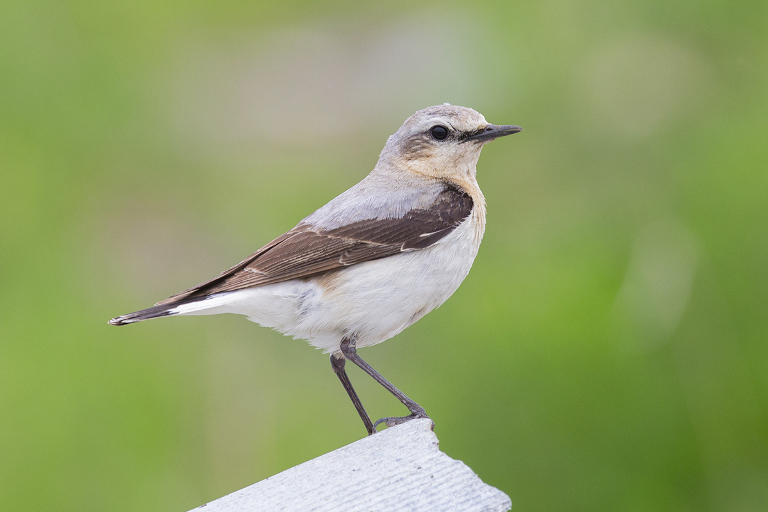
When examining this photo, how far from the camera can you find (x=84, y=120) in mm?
7395

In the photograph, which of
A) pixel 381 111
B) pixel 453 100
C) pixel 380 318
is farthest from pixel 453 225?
pixel 381 111

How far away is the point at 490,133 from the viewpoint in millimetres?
4195

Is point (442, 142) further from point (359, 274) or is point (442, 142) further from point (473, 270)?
point (473, 270)

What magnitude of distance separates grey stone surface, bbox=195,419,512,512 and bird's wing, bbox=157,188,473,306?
3.39 ft

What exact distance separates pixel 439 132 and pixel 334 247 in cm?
91

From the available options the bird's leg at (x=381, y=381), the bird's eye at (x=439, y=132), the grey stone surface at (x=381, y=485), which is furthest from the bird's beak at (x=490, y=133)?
the grey stone surface at (x=381, y=485)

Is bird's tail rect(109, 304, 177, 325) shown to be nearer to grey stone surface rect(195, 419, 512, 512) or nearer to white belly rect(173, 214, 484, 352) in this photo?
white belly rect(173, 214, 484, 352)

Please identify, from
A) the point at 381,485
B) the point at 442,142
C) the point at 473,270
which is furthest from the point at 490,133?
the point at 473,270

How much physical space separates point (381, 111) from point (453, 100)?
5.30 ft

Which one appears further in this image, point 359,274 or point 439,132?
point 439,132

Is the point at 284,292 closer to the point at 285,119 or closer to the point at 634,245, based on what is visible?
the point at 634,245

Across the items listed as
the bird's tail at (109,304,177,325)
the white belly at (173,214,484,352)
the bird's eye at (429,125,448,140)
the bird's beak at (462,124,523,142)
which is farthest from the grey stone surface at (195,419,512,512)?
the bird's eye at (429,125,448,140)

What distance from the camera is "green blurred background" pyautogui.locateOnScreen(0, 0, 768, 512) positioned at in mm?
5242

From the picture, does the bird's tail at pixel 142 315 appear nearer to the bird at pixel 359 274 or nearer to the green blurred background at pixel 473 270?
the bird at pixel 359 274
